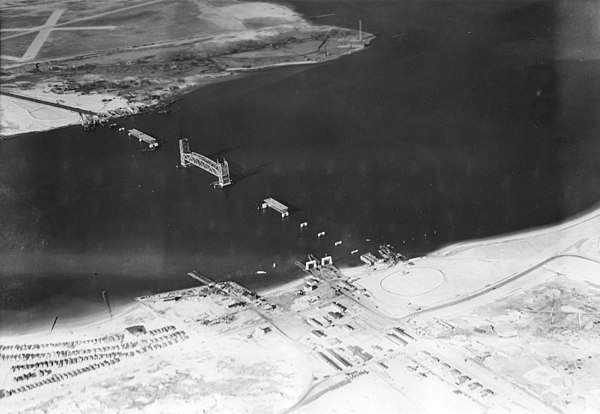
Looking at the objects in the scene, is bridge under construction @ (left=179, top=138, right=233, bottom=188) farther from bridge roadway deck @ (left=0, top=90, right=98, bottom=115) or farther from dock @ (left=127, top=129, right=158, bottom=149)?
bridge roadway deck @ (left=0, top=90, right=98, bottom=115)

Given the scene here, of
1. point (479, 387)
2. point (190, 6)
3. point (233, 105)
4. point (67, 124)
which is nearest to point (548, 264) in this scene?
point (479, 387)

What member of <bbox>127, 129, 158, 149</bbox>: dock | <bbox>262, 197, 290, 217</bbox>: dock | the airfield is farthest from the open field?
the airfield

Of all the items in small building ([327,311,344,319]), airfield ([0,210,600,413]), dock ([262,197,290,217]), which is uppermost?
dock ([262,197,290,217])

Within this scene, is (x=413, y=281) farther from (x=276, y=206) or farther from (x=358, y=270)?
(x=276, y=206)

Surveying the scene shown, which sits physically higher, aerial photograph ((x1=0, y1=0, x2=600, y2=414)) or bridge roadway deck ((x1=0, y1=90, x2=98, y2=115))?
bridge roadway deck ((x1=0, y1=90, x2=98, y2=115))

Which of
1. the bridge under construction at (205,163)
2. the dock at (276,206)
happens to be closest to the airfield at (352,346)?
the dock at (276,206)

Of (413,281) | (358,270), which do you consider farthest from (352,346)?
(358,270)

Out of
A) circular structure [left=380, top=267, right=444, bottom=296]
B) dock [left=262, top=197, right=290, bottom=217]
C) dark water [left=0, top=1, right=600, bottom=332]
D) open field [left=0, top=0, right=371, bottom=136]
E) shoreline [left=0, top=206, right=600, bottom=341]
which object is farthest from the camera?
open field [left=0, top=0, right=371, bottom=136]
